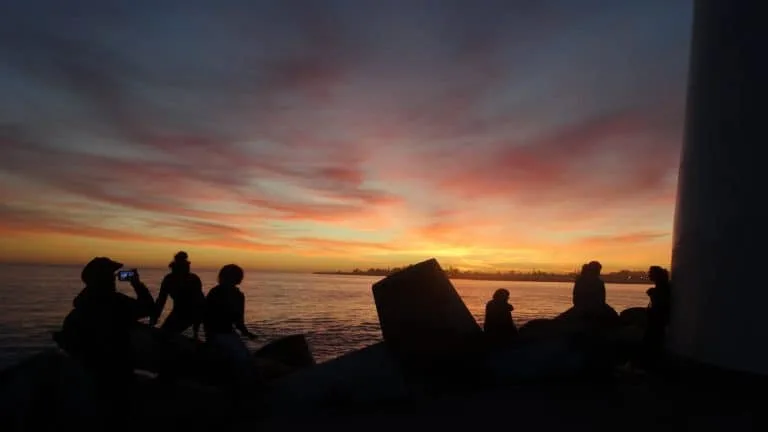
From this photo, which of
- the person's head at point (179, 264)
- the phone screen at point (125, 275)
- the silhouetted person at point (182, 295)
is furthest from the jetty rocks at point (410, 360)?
the phone screen at point (125, 275)

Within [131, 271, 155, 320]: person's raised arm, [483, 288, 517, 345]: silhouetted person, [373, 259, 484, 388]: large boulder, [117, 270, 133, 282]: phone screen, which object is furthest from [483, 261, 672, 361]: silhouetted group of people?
[117, 270, 133, 282]: phone screen

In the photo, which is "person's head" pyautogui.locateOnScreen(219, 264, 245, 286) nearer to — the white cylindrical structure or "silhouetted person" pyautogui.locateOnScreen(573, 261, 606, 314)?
the white cylindrical structure

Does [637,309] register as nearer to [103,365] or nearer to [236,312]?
[236,312]

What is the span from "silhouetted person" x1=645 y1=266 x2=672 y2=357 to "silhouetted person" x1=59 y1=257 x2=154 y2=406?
292 inches

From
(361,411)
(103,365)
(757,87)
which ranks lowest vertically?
(361,411)

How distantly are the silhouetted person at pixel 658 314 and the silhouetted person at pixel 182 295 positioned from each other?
7204 millimetres

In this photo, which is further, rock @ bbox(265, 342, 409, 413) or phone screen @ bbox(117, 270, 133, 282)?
rock @ bbox(265, 342, 409, 413)

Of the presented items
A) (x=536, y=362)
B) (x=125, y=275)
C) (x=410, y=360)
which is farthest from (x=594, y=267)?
(x=125, y=275)

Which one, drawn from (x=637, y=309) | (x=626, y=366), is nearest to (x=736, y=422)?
(x=626, y=366)

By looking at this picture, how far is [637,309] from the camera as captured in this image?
13578mm

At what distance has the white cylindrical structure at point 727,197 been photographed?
6762 mm

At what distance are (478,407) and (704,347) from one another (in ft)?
12.4

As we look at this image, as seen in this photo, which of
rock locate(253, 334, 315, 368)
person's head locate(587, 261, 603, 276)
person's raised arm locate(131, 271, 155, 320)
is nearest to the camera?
person's raised arm locate(131, 271, 155, 320)

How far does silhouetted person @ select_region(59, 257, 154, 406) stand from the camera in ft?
14.7
